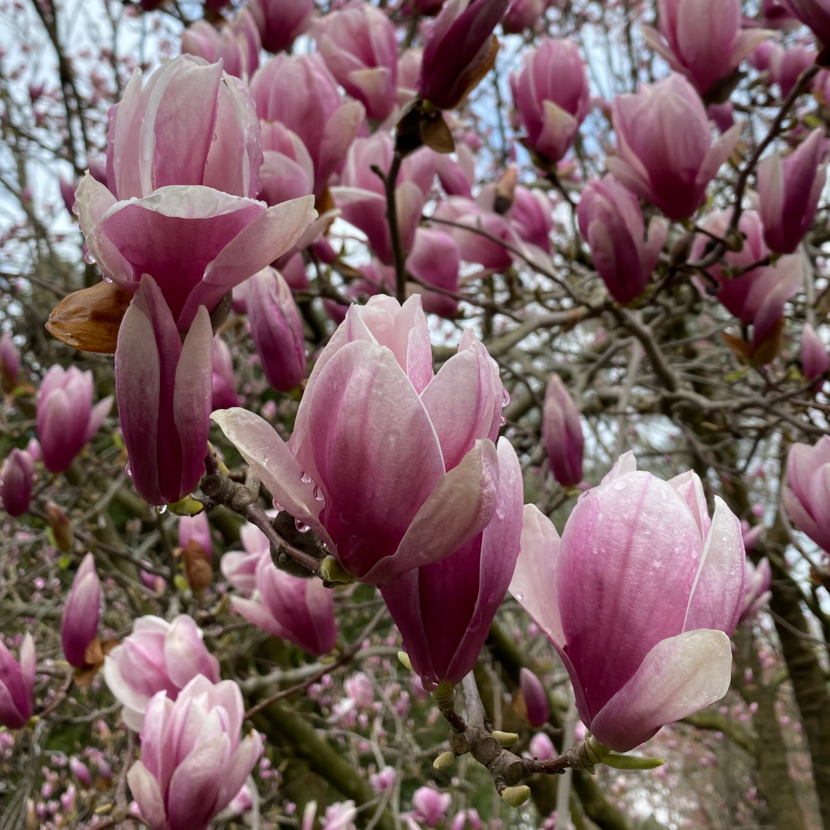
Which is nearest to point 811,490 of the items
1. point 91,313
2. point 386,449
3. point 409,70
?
point 386,449

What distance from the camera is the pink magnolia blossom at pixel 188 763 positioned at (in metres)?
0.59

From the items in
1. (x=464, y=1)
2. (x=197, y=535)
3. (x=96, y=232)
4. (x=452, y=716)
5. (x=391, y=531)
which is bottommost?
(x=197, y=535)

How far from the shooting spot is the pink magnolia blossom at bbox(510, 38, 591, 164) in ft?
3.62

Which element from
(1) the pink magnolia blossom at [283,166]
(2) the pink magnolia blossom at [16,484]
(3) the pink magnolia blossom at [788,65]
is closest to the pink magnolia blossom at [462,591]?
(1) the pink magnolia blossom at [283,166]

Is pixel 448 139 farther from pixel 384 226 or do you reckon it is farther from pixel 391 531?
pixel 391 531

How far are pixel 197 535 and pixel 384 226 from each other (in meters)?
0.57

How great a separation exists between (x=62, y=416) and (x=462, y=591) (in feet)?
3.28

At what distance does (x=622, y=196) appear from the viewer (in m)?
A: 0.90

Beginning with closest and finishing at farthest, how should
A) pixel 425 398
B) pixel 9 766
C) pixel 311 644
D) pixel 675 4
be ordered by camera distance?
1. pixel 425 398
2. pixel 311 644
3. pixel 675 4
4. pixel 9 766

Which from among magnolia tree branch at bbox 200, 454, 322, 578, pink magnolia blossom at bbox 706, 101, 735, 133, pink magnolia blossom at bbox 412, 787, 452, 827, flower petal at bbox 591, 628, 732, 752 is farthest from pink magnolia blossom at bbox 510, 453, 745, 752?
pink magnolia blossom at bbox 412, 787, 452, 827

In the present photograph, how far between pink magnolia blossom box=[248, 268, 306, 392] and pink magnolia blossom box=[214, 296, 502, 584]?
1.05 ft

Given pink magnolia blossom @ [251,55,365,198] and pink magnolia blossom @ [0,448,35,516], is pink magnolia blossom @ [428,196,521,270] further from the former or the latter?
pink magnolia blossom @ [0,448,35,516]

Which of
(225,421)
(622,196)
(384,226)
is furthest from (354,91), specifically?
(225,421)

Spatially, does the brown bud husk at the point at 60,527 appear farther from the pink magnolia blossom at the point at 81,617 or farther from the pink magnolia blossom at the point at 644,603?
the pink magnolia blossom at the point at 644,603
